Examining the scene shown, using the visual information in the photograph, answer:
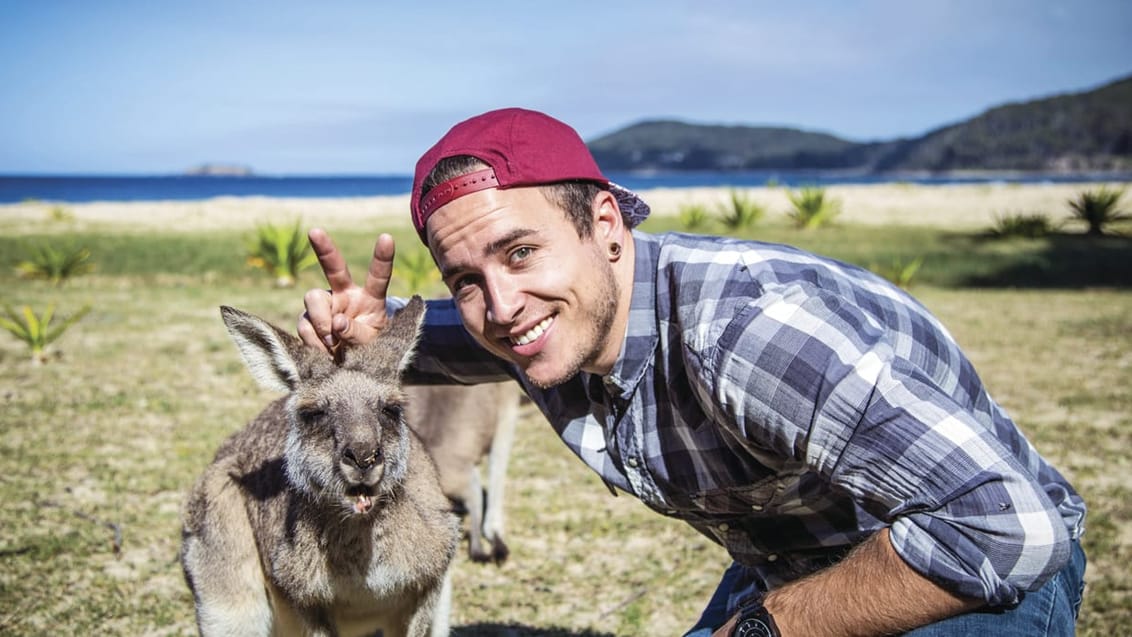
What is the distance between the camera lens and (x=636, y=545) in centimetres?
423

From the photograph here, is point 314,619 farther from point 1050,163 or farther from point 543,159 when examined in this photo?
point 1050,163

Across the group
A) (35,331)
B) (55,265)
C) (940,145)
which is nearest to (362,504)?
(35,331)

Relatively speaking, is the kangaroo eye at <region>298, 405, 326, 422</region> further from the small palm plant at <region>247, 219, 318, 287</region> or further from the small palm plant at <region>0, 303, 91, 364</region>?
the small palm plant at <region>247, 219, 318, 287</region>

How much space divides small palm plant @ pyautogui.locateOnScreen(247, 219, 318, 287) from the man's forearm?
10931mm

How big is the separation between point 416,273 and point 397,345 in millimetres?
7640

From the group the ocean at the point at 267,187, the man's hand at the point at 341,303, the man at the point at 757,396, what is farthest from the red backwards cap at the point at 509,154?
the ocean at the point at 267,187

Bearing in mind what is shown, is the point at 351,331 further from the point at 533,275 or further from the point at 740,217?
the point at 740,217

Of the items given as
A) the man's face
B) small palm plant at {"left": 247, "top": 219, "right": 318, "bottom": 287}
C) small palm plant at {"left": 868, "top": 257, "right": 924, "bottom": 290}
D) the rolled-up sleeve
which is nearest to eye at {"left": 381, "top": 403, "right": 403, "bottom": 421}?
the man's face

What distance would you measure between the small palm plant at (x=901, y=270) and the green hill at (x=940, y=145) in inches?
3691

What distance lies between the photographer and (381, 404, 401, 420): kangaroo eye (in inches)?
92.3

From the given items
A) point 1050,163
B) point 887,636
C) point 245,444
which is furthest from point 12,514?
point 1050,163

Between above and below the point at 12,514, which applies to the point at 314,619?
above

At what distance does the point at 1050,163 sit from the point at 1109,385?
368 ft

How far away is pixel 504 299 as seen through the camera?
1.91 metres
